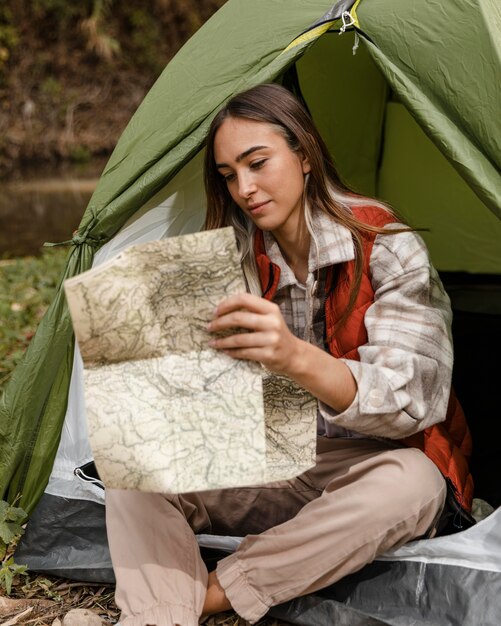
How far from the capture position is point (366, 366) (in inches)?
55.9

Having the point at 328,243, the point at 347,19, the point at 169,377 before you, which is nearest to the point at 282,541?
A: the point at 169,377

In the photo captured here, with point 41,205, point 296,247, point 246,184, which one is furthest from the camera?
point 41,205

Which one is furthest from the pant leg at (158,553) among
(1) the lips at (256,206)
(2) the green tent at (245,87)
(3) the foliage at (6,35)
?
(3) the foliage at (6,35)

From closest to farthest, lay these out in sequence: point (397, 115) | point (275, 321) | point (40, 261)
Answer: point (275, 321) → point (397, 115) → point (40, 261)

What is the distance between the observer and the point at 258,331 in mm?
1281

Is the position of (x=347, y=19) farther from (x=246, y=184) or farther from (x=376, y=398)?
(x=376, y=398)

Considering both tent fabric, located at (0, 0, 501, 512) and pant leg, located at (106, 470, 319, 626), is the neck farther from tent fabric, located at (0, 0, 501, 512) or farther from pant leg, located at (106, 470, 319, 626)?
pant leg, located at (106, 470, 319, 626)

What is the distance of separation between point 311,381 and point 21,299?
2.43 metres

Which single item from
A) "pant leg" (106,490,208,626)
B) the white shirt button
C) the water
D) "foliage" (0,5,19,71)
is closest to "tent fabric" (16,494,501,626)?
"pant leg" (106,490,208,626)

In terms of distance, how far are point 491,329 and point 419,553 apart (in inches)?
42.1

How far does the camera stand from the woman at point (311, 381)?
4.63 feet

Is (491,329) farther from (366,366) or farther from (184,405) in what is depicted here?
(184,405)

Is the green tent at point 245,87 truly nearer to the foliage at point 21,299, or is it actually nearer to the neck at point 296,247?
the neck at point 296,247

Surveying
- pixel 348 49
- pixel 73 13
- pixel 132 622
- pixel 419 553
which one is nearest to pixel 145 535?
pixel 132 622
